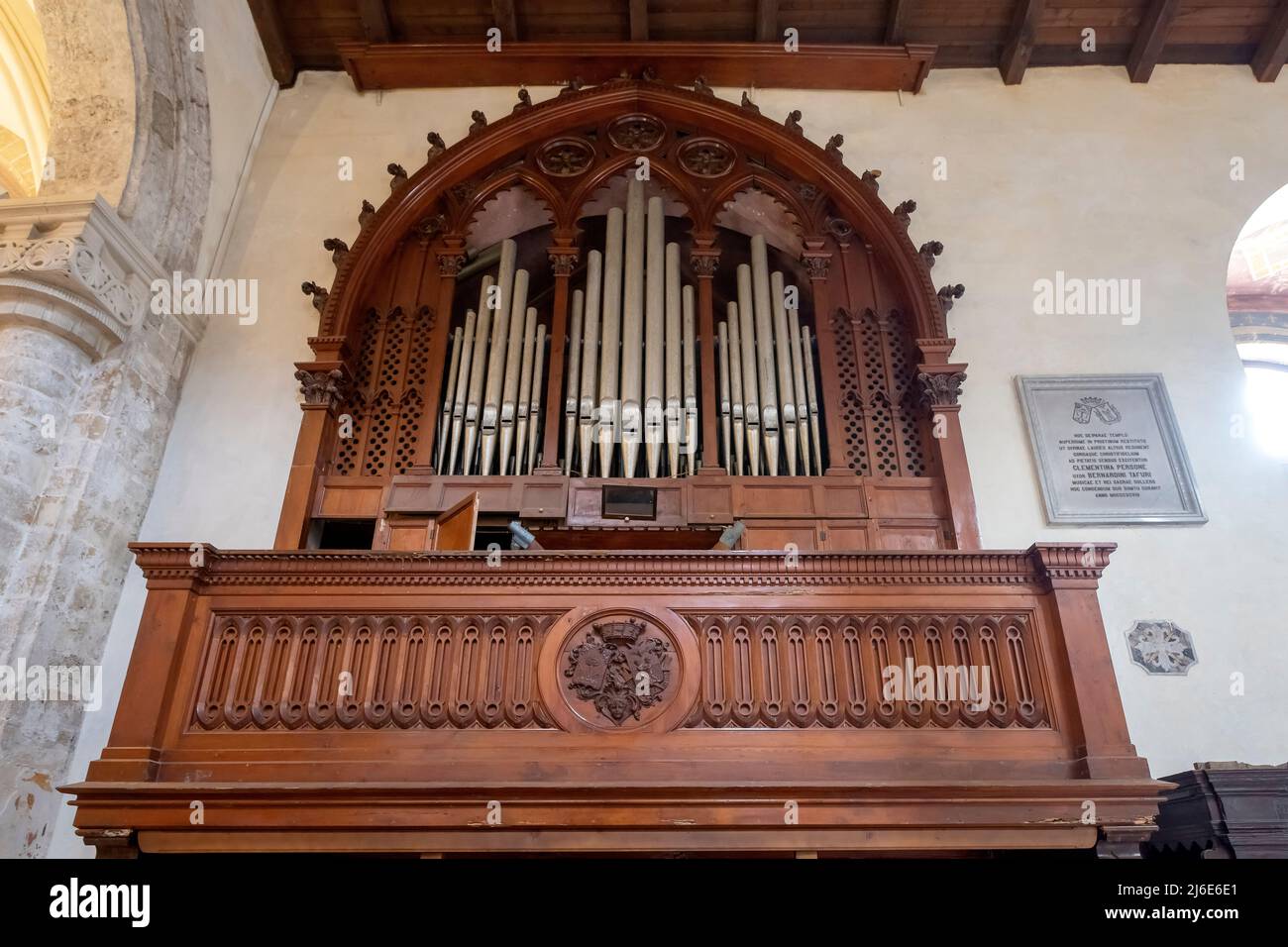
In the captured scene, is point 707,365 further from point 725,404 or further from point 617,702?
point 617,702

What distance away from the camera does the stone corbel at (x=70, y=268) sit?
448 centimetres

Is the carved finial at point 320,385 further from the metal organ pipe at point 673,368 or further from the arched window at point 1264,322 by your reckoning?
the arched window at point 1264,322

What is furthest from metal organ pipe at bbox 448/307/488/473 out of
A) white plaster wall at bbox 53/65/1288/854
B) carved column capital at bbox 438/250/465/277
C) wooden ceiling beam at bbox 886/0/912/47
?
wooden ceiling beam at bbox 886/0/912/47

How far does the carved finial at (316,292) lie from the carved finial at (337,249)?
0.22 metres

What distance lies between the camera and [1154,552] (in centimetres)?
486

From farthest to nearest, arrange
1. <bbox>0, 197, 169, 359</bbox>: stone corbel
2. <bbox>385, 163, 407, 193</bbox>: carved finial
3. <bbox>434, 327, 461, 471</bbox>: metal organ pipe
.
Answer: <bbox>385, 163, 407, 193</bbox>: carved finial, <bbox>434, 327, 461, 471</bbox>: metal organ pipe, <bbox>0, 197, 169, 359</bbox>: stone corbel

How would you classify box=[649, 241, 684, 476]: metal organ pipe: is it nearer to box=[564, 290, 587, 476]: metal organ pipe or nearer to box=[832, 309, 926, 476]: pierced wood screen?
box=[564, 290, 587, 476]: metal organ pipe

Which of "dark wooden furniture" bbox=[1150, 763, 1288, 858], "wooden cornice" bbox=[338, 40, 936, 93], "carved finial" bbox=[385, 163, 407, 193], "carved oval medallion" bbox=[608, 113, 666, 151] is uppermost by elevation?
"wooden cornice" bbox=[338, 40, 936, 93]

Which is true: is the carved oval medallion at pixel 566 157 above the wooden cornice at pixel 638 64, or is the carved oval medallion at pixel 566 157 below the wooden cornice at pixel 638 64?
below

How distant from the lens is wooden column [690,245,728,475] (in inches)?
207

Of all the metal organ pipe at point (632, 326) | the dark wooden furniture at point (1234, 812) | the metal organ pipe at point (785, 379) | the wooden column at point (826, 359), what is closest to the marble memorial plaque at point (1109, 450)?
the wooden column at point (826, 359)

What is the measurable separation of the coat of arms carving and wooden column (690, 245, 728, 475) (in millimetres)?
1969
